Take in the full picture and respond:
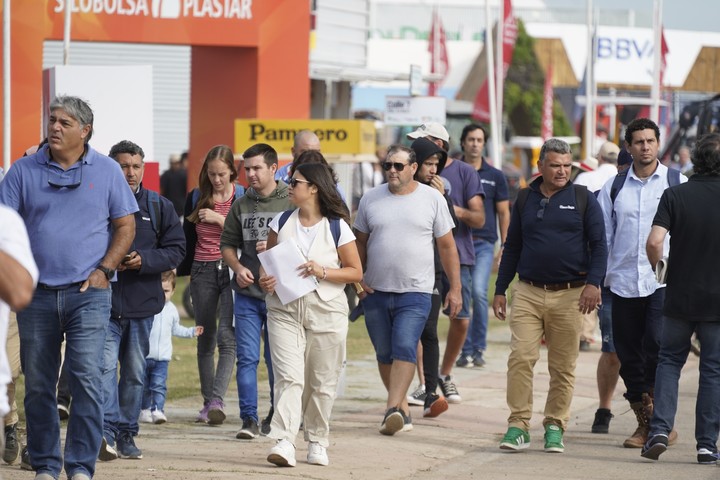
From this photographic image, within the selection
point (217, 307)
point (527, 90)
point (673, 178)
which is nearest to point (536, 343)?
point (673, 178)

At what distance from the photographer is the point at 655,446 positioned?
881 centimetres

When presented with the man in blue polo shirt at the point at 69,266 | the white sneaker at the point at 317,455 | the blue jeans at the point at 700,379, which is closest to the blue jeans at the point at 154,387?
the white sneaker at the point at 317,455

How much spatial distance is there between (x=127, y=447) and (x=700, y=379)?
357cm

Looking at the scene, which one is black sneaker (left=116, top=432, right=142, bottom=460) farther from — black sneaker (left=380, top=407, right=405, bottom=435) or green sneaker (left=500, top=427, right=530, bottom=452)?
green sneaker (left=500, top=427, right=530, bottom=452)

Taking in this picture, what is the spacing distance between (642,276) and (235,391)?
3.99m

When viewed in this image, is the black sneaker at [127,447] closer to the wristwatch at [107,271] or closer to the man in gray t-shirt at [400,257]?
the wristwatch at [107,271]

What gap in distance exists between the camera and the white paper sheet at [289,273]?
27.6ft

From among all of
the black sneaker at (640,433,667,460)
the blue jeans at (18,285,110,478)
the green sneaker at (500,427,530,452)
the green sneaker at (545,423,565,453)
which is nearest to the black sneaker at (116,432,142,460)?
the blue jeans at (18,285,110,478)

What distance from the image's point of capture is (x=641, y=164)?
378 inches

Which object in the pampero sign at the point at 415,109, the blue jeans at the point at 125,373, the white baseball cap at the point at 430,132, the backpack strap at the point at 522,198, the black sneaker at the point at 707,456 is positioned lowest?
the black sneaker at the point at 707,456

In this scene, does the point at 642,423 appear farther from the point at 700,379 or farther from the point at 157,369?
the point at 157,369

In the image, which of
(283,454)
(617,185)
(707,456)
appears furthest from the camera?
(617,185)

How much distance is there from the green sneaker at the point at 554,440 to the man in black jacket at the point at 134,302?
8.84 ft

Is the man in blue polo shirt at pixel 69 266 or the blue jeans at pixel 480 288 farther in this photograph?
the blue jeans at pixel 480 288
